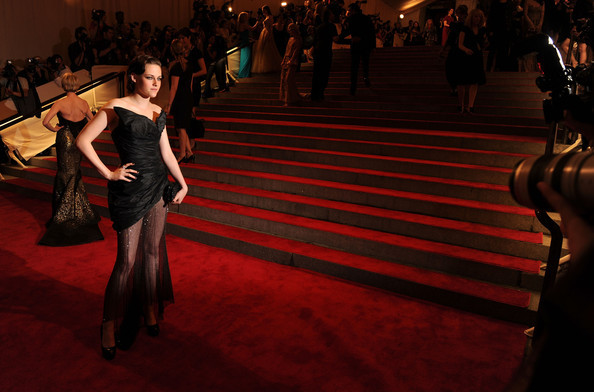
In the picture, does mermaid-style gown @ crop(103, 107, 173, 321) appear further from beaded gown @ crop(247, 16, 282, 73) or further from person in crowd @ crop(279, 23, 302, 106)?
beaded gown @ crop(247, 16, 282, 73)

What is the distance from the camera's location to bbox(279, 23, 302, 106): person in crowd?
27.6 ft

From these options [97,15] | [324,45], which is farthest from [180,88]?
[97,15]

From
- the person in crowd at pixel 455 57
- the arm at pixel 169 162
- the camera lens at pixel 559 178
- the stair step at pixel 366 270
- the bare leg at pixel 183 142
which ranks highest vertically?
the person in crowd at pixel 455 57

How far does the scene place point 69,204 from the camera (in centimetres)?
508

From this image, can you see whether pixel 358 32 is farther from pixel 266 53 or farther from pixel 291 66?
pixel 266 53

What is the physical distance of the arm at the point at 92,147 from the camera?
2.58 metres

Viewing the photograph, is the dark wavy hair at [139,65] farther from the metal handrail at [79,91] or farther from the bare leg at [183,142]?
the metal handrail at [79,91]

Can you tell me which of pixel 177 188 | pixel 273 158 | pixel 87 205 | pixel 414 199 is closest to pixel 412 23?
pixel 273 158

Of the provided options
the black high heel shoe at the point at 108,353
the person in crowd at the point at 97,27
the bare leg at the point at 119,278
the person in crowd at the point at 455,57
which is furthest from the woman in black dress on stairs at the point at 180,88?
the person in crowd at the point at 97,27

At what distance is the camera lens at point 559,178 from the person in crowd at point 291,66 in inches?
304

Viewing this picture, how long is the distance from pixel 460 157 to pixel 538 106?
117 inches

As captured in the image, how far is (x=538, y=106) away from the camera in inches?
→ 298

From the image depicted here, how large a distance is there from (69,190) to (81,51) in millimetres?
8708

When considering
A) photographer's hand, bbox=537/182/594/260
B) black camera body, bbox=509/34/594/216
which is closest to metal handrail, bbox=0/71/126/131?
black camera body, bbox=509/34/594/216
